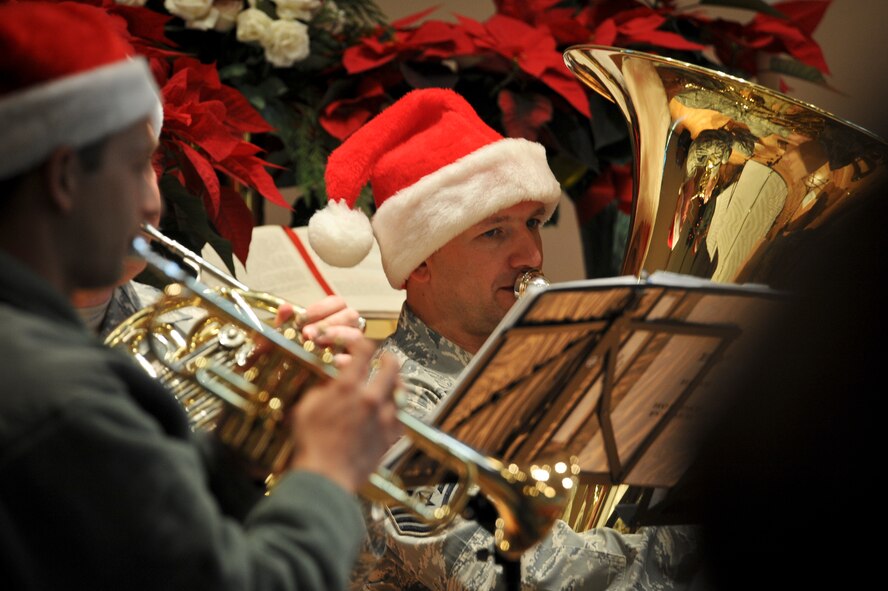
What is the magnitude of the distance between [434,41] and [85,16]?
1.35 meters

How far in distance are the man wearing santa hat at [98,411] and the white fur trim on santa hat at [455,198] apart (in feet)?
2.93

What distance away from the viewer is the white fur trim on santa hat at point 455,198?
1.93 meters

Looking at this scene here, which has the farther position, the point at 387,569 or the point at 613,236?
the point at 613,236

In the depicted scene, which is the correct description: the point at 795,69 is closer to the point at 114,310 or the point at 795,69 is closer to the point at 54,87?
the point at 114,310

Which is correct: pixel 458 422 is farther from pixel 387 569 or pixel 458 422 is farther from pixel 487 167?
pixel 487 167

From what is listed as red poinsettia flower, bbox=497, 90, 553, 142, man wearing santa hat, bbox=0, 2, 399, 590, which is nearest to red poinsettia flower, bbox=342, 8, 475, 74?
red poinsettia flower, bbox=497, 90, 553, 142

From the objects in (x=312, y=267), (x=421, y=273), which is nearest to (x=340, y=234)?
(x=421, y=273)

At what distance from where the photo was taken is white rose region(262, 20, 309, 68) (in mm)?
2217

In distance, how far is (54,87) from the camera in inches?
37.8

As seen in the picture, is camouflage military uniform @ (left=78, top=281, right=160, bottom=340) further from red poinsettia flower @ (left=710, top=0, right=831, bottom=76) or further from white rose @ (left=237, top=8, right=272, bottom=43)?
red poinsettia flower @ (left=710, top=0, right=831, bottom=76)

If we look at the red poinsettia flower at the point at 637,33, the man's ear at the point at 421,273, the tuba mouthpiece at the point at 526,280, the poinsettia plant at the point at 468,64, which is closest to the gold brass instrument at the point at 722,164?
the tuba mouthpiece at the point at 526,280

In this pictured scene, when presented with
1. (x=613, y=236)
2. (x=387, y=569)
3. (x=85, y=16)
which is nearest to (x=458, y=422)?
(x=387, y=569)

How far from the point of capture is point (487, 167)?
1.95 meters

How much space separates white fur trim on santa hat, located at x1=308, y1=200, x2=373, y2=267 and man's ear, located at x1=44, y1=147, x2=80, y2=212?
967 mm
